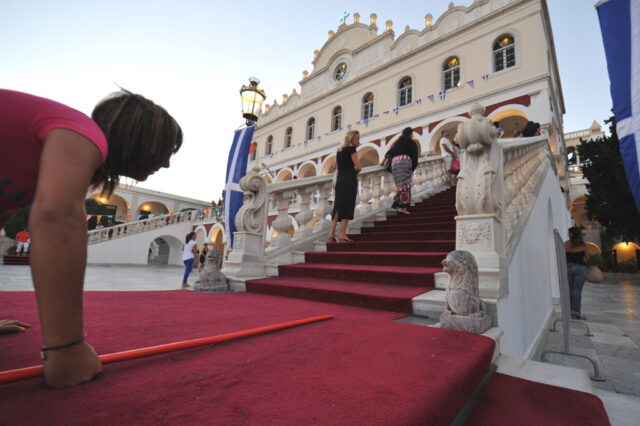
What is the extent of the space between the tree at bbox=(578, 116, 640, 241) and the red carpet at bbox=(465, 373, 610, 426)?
16942mm

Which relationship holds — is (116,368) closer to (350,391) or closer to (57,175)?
(57,175)

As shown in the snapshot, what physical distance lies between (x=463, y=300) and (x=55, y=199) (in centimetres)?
208

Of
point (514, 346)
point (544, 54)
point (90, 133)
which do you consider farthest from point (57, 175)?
point (544, 54)

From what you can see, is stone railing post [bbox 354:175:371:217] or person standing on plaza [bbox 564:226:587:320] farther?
stone railing post [bbox 354:175:371:217]

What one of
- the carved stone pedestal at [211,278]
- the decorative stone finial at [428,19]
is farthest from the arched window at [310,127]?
the carved stone pedestal at [211,278]

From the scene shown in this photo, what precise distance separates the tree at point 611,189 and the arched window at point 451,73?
300 inches

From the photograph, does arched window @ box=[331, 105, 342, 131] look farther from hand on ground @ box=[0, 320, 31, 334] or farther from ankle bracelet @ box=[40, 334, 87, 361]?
ankle bracelet @ box=[40, 334, 87, 361]

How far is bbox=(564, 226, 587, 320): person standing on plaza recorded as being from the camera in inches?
217

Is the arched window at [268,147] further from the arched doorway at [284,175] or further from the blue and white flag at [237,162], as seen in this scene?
the blue and white flag at [237,162]

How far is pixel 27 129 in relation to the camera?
85 centimetres

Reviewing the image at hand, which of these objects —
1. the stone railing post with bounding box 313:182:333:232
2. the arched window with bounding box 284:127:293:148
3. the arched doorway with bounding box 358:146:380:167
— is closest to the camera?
the stone railing post with bounding box 313:182:333:232

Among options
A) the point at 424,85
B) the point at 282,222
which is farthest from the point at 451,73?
the point at 282,222

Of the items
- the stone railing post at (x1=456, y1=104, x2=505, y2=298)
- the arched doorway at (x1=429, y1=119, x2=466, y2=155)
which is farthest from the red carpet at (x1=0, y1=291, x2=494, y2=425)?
the arched doorway at (x1=429, y1=119, x2=466, y2=155)

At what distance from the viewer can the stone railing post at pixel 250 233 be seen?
4.09m
